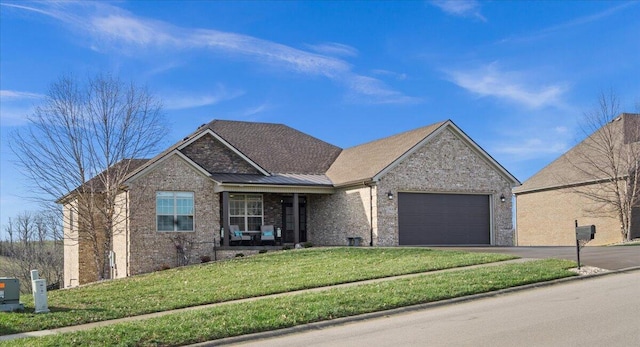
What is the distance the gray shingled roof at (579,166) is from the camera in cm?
3553

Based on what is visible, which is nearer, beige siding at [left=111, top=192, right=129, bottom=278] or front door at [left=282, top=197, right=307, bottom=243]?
beige siding at [left=111, top=192, right=129, bottom=278]

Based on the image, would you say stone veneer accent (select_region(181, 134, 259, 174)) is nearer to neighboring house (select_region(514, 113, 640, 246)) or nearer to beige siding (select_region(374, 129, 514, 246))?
beige siding (select_region(374, 129, 514, 246))

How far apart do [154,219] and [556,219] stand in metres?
25.1

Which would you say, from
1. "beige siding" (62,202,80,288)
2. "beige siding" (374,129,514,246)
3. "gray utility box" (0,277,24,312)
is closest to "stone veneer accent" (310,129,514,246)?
"beige siding" (374,129,514,246)

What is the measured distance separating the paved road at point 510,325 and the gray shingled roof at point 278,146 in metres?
18.9

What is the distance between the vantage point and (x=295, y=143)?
3453 centimetres

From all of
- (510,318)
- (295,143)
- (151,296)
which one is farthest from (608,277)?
(295,143)

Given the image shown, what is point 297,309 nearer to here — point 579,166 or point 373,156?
point 373,156

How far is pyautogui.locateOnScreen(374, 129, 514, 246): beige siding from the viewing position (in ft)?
88.9

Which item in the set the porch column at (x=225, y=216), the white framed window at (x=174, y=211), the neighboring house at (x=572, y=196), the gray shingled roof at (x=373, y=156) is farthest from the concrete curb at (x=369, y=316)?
the neighboring house at (x=572, y=196)

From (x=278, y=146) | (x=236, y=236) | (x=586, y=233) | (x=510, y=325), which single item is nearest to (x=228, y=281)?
(x=510, y=325)

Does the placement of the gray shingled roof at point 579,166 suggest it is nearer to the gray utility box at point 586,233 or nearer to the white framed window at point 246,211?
the white framed window at point 246,211

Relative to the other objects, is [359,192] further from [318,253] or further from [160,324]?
[160,324]

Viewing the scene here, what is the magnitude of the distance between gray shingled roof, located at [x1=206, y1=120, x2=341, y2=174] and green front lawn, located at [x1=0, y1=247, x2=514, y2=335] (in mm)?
8620
